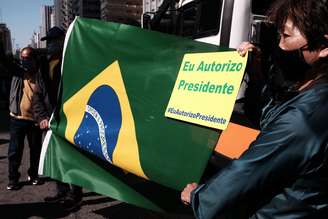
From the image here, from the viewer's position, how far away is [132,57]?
2.98 meters

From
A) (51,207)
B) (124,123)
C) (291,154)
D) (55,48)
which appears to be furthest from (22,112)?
(291,154)

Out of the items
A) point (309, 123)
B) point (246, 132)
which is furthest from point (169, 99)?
point (309, 123)

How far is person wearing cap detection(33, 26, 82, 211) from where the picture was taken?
4.81m

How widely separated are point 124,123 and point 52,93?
2.31 metres

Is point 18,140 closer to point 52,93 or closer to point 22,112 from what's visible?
point 22,112

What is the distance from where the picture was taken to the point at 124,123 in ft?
9.37

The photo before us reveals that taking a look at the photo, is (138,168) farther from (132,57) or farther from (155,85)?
(132,57)

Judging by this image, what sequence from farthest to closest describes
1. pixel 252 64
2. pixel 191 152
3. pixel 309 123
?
pixel 191 152 < pixel 252 64 < pixel 309 123

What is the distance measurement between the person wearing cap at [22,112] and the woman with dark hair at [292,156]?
440cm

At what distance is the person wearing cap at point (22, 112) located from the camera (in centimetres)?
547

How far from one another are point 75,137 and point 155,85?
849mm

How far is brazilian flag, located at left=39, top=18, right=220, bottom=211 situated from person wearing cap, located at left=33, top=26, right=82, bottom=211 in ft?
4.45

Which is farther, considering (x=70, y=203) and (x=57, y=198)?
(x=57, y=198)

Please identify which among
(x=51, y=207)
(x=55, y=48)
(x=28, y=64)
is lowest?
(x=51, y=207)
